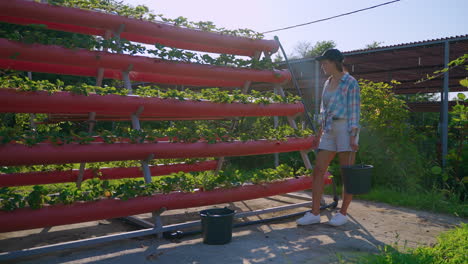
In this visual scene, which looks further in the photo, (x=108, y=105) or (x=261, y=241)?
(x=261, y=241)

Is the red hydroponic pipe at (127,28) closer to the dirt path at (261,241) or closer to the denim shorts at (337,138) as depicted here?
the denim shorts at (337,138)

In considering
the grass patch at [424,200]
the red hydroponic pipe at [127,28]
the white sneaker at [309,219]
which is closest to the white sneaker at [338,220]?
the white sneaker at [309,219]

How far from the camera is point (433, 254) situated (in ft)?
10.3

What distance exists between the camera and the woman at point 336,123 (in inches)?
169

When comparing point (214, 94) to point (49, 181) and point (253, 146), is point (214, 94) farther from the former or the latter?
point (49, 181)

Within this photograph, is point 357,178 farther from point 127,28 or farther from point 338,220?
point 127,28

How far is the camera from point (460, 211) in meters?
5.17

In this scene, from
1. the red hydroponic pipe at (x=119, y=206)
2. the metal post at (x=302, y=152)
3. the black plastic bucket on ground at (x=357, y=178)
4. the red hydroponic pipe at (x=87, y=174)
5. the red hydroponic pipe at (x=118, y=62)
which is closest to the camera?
the red hydroponic pipe at (x=119, y=206)

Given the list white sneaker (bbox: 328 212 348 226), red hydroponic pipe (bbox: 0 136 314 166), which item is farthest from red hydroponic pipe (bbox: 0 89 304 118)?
white sneaker (bbox: 328 212 348 226)

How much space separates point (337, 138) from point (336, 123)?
0.17 m

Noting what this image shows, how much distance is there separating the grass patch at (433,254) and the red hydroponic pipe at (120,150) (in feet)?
5.93

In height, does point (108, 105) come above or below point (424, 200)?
above

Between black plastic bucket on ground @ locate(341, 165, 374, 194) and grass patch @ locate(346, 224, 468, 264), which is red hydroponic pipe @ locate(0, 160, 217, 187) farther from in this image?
grass patch @ locate(346, 224, 468, 264)

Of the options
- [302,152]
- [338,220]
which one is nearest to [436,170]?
[302,152]
